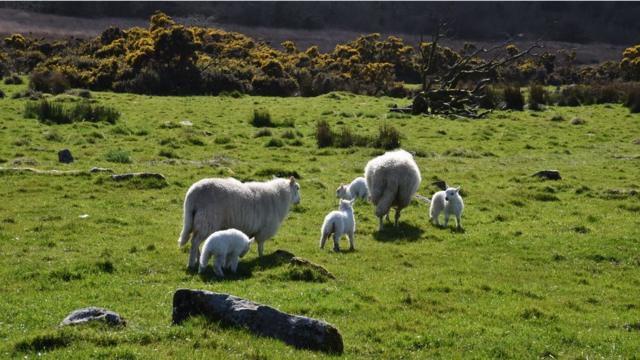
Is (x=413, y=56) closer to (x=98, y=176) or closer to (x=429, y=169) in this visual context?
(x=429, y=169)

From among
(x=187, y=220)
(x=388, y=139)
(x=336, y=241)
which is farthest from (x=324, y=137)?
(x=187, y=220)

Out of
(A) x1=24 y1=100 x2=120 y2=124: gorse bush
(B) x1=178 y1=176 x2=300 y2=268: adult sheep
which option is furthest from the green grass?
(A) x1=24 y1=100 x2=120 y2=124: gorse bush

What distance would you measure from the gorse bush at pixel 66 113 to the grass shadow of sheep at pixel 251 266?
20909 millimetres

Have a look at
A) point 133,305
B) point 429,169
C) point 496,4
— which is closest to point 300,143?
point 429,169

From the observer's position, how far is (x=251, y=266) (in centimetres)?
1249

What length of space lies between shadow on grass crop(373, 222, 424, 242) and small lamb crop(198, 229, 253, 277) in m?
4.65

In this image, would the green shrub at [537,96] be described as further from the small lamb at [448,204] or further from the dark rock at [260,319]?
the dark rock at [260,319]

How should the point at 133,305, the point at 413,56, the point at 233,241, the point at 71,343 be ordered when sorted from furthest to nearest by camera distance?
the point at 413,56 < the point at 233,241 < the point at 133,305 < the point at 71,343

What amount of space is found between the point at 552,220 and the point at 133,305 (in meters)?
11.4

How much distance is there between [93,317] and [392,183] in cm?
951

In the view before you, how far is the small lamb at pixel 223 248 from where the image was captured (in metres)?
11.5

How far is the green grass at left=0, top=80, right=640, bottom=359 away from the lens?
901 centimetres

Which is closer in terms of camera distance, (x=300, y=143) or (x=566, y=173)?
(x=566, y=173)

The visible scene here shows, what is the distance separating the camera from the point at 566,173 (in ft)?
79.6
